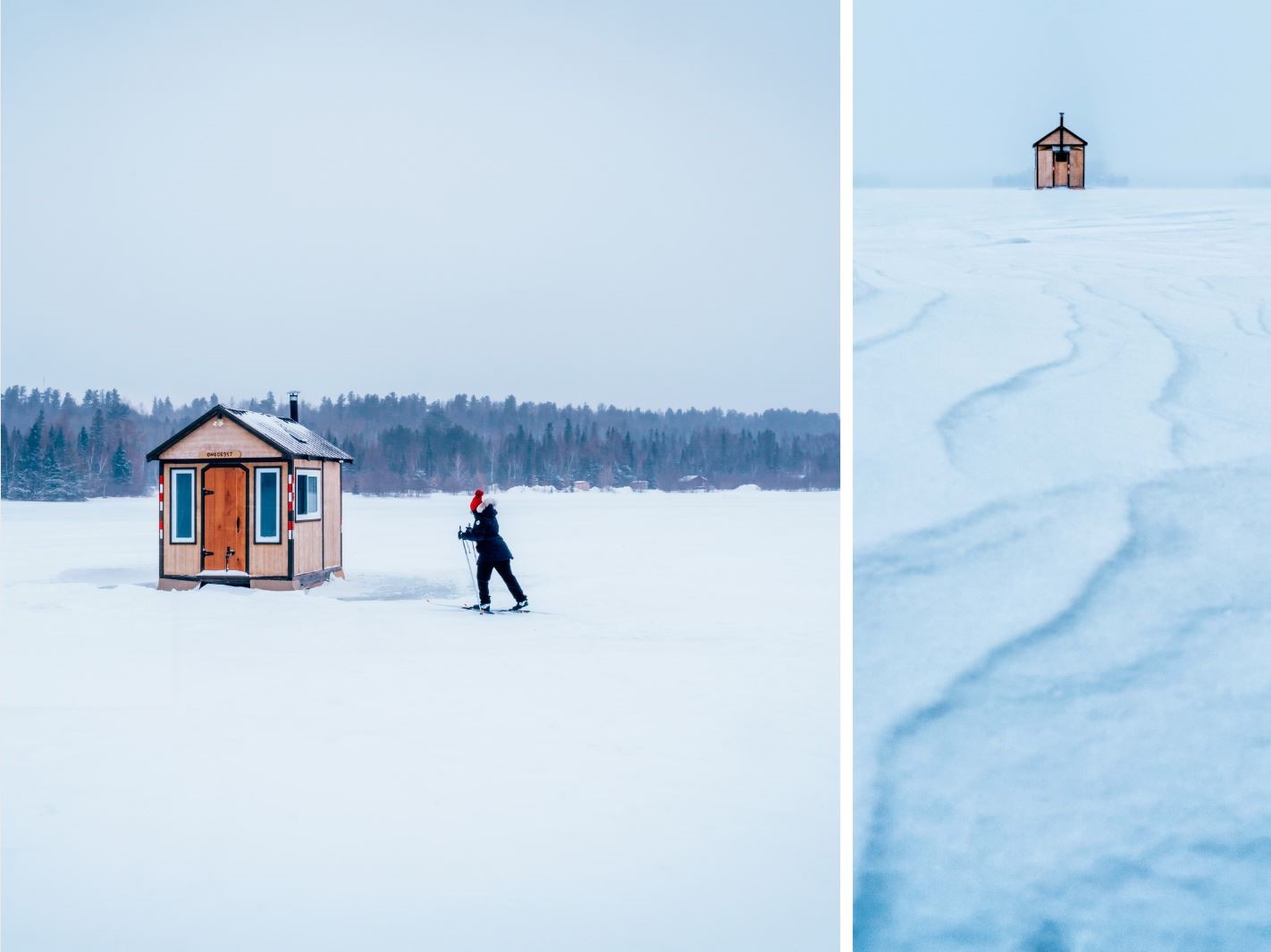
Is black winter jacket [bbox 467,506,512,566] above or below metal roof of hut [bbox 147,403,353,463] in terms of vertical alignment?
below

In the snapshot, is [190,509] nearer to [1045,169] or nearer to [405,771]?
[405,771]

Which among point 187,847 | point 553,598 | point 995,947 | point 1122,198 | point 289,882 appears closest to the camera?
point 995,947

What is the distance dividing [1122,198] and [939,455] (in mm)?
2564

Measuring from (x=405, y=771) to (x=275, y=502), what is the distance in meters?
3.73

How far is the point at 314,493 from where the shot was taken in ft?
21.4

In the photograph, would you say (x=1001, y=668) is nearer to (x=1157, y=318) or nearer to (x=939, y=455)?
(x=939, y=455)

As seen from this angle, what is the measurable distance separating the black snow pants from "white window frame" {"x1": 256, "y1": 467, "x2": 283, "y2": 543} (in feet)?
4.97

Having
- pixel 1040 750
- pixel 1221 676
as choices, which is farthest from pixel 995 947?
pixel 1221 676

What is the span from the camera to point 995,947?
0.91 m

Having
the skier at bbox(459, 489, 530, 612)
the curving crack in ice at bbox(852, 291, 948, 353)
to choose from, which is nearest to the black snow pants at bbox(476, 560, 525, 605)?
the skier at bbox(459, 489, 530, 612)

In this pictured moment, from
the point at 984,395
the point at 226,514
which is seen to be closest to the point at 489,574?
the point at 226,514

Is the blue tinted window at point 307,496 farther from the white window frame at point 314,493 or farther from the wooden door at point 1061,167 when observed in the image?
the wooden door at point 1061,167

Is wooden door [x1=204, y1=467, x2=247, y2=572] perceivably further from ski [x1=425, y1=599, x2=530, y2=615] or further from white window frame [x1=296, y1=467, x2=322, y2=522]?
ski [x1=425, y1=599, x2=530, y2=615]

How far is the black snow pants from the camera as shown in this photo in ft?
18.0
